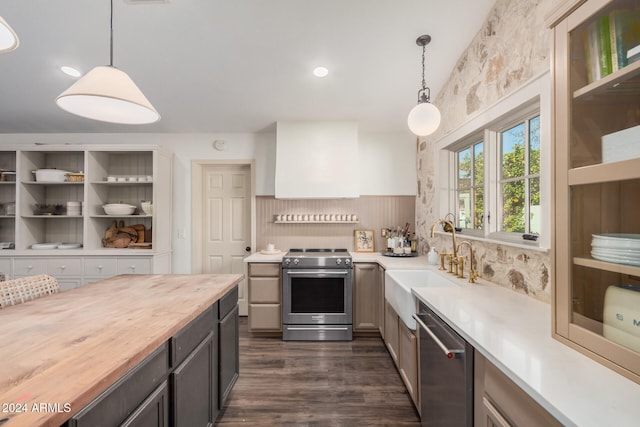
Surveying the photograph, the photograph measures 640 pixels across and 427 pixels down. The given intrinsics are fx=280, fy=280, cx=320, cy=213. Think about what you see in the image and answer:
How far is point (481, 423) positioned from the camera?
3.55 ft

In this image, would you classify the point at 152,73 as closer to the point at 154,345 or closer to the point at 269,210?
the point at 269,210

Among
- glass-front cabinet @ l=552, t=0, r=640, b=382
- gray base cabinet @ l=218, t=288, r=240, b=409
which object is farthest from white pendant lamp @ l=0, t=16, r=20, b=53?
glass-front cabinet @ l=552, t=0, r=640, b=382

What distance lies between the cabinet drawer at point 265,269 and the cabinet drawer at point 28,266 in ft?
8.09

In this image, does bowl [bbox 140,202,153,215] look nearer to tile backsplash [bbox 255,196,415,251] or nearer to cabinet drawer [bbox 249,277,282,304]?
tile backsplash [bbox 255,196,415,251]

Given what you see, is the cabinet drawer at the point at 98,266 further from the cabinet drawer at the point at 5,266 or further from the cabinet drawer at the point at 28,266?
the cabinet drawer at the point at 5,266

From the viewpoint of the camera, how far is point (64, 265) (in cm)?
327

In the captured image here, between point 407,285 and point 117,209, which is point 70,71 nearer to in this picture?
point 117,209

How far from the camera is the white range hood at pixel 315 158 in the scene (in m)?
3.40

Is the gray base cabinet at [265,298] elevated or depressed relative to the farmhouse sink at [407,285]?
depressed

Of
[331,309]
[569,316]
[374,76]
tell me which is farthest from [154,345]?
[374,76]

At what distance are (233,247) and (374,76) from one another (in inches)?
107

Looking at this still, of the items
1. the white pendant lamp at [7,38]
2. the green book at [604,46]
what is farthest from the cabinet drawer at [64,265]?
the green book at [604,46]

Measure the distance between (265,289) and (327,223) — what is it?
3.84 feet

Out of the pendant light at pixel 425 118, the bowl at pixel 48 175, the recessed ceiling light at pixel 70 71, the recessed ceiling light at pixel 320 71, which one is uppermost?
the recessed ceiling light at pixel 320 71
